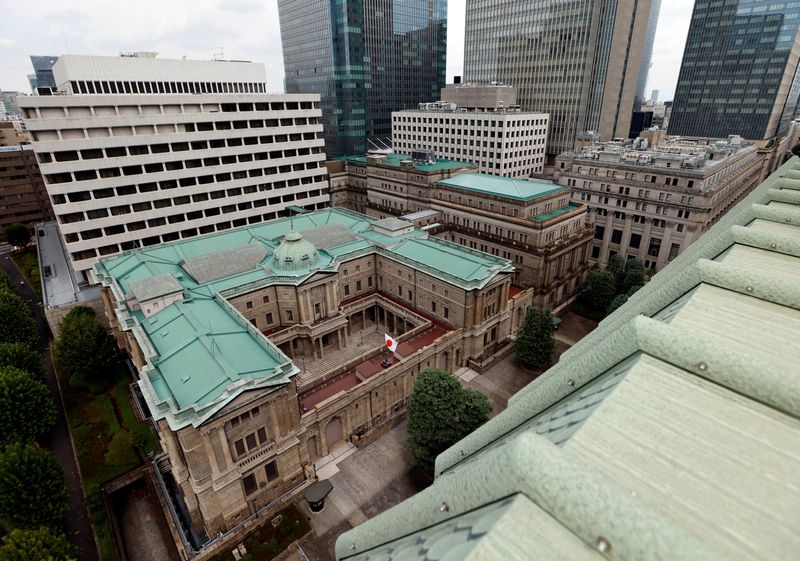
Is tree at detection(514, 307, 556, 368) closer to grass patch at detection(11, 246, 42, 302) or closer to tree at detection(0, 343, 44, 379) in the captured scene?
tree at detection(0, 343, 44, 379)

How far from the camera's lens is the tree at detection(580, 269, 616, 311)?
81.6 m

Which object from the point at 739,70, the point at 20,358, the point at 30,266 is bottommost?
the point at 30,266

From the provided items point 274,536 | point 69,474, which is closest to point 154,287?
point 69,474

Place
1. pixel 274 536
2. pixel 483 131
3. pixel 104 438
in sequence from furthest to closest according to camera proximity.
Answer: pixel 483 131 < pixel 104 438 < pixel 274 536

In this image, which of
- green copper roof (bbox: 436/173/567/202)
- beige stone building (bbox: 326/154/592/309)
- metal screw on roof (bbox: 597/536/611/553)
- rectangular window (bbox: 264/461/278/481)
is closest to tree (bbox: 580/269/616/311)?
beige stone building (bbox: 326/154/592/309)

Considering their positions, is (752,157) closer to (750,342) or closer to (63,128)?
(750,342)

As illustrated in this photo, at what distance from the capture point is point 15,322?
6638cm

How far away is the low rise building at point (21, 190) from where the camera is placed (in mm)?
129000

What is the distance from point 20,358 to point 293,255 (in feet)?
135

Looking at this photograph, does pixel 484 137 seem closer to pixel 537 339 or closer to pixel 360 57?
pixel 360 57

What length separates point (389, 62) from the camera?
171875 mm

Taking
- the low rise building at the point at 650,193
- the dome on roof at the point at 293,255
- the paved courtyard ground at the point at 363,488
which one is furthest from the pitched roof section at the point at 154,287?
the low rise building at the point at 650,193

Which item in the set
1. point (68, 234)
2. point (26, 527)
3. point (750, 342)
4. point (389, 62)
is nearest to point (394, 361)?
point (26, 527)

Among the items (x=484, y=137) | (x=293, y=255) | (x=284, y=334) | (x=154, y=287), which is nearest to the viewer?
(x=154, y=287)
